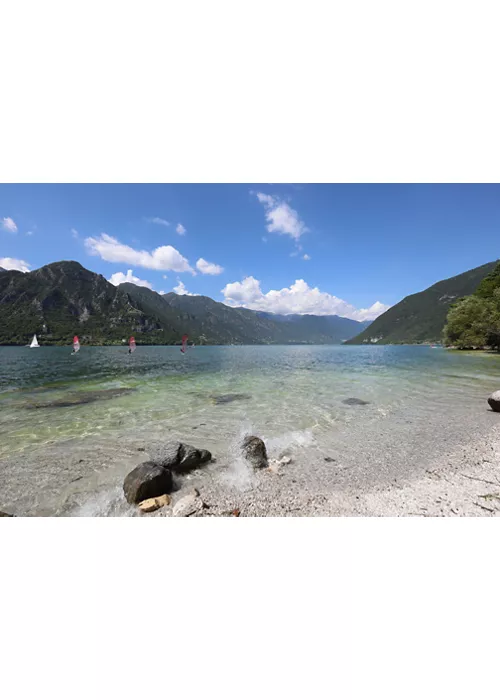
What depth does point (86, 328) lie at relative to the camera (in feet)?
601

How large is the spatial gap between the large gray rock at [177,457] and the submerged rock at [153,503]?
Answer: 146cm

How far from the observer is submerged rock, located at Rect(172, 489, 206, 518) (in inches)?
236

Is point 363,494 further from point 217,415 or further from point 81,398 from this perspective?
point 81,398

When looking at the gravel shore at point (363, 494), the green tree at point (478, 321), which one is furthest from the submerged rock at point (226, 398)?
the green tree at point (478, 321)

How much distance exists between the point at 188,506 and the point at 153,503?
0.93 metres

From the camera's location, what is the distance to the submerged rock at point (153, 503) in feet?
20.8

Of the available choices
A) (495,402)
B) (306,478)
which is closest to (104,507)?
(306,478)

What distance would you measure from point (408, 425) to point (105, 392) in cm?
2275

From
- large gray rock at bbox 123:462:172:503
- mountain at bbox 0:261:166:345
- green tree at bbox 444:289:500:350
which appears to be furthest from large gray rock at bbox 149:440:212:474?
mountain at bbox 0:261:166:345

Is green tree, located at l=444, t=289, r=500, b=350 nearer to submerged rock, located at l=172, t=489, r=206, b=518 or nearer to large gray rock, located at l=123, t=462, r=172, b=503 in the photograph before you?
submerged rock, located at l=172, t=489, r=206, b=518

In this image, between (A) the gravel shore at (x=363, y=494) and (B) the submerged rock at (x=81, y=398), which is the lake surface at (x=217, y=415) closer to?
(B) the submerged rock at (x=81, y=398)

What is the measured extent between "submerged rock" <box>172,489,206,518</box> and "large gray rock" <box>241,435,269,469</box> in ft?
7.80

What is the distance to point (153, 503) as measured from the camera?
641 centimetres

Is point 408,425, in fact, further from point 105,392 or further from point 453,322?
point 453,322
